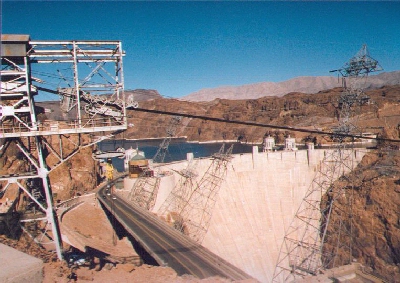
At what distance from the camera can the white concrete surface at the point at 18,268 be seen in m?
5.32

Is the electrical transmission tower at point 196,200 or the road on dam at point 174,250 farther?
the electrical transmission tower at point 196,200

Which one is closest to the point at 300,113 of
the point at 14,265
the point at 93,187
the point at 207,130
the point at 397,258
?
the point at 207,130

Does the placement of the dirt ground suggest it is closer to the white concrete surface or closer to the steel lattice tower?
the white concrete surface

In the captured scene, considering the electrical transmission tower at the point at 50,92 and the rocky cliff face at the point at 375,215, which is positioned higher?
the electrical transmission tower at the point at 50,92

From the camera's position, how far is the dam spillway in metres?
38.2

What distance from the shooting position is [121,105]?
1505 cm

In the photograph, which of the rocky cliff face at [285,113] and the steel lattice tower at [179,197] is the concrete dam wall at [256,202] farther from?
the rocky cliff face at [285,113]

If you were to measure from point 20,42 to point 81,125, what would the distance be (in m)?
4.01

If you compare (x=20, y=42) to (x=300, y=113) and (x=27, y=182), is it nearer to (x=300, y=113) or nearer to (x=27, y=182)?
(x=27, y=182)

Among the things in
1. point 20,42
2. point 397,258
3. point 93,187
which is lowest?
point 397,258

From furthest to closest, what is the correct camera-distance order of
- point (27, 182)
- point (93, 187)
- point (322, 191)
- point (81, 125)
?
point (322, 191) → point (93, 187) → point (27, 182) → point (81, 125)

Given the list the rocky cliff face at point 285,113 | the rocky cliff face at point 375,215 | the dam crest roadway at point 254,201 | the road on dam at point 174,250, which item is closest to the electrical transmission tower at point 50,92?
the road on dam at point 174,250

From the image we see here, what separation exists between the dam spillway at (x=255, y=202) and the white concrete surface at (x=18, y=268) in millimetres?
29388

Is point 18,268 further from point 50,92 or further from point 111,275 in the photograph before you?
point 50,92
